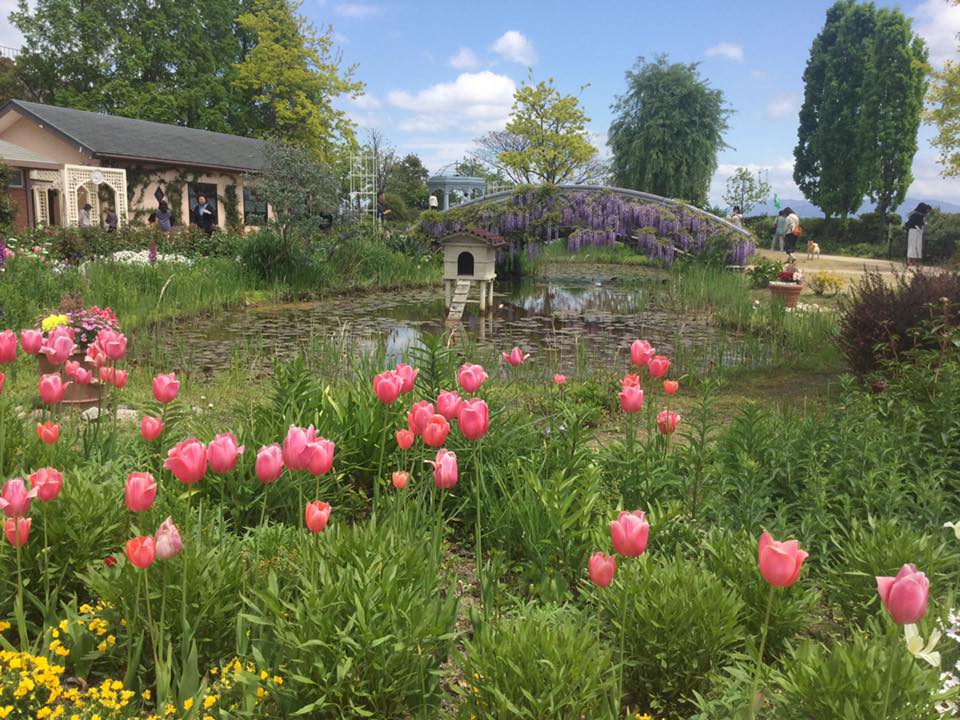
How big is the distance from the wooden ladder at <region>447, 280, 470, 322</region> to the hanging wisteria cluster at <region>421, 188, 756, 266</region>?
546cm

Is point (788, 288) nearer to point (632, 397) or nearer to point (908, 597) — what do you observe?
point (632, 397)

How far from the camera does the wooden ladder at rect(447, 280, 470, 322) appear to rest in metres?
12.8

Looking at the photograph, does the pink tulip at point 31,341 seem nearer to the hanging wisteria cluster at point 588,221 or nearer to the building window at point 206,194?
the hanging wisteria cluster at point 588,221

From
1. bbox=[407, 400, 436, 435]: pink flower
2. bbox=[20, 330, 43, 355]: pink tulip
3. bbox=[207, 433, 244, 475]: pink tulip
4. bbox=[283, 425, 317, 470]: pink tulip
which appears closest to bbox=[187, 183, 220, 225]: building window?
bbox=[20, 330, 43, 355]: pink tulip

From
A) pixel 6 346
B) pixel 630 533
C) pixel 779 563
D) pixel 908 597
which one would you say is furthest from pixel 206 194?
pixel 908 597

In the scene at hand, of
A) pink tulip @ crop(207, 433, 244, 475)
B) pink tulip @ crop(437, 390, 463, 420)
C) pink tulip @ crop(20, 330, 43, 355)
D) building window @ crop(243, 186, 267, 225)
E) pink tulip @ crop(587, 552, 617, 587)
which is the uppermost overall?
building window @ crop(243, 186, 267, 225)

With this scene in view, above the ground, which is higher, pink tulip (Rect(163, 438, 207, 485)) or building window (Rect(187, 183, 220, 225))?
building window (Rect(187, 183, 220, 225))

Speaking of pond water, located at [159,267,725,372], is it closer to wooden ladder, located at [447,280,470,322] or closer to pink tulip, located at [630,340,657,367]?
wooden ladder, located at [447,280,470,322]

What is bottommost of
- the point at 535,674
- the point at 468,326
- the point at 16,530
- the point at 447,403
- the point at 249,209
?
the point at 468,326

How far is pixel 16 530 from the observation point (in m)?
1.85

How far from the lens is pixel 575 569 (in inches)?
107

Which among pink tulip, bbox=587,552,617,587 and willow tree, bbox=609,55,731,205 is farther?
willow tree, bbox=609,55,731,205

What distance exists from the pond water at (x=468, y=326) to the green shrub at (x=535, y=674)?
508 centimetres

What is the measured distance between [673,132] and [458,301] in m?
24.5
